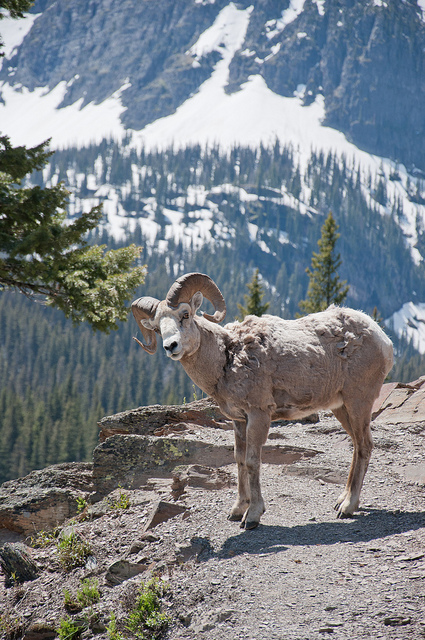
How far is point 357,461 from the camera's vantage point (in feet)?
28.5

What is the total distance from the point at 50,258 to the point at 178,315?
588 centimetres

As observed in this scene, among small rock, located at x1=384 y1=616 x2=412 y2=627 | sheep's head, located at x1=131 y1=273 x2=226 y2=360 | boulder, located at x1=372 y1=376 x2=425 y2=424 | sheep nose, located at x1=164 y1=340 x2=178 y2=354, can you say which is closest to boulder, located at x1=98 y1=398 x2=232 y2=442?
boulder, located at x1=372 y1=376 x2=425 y2=424

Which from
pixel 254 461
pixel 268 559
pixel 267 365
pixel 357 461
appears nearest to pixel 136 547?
pixel 254 461

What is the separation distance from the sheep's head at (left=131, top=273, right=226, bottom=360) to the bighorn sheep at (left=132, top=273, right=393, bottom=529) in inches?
0.5

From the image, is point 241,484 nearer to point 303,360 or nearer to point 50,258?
point 303,360

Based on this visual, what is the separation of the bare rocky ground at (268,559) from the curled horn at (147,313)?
90.1 inches

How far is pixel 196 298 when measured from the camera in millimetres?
8703

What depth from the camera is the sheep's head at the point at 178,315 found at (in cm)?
808

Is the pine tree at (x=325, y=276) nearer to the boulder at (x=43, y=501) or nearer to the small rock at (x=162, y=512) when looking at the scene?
the boulder at (x=43, y=501)

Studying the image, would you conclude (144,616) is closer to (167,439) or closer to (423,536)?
(423,536)

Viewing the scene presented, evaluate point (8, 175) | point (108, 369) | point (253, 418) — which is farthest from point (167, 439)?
point (108, 369)

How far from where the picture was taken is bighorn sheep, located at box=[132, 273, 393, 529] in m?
8.31

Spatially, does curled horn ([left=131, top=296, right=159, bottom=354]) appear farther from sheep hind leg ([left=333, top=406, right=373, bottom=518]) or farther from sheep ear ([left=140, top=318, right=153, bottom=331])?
sheep hind leg ([left=333, top=406, right=373, bottom=518])

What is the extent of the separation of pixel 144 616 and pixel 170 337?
10.3ft
